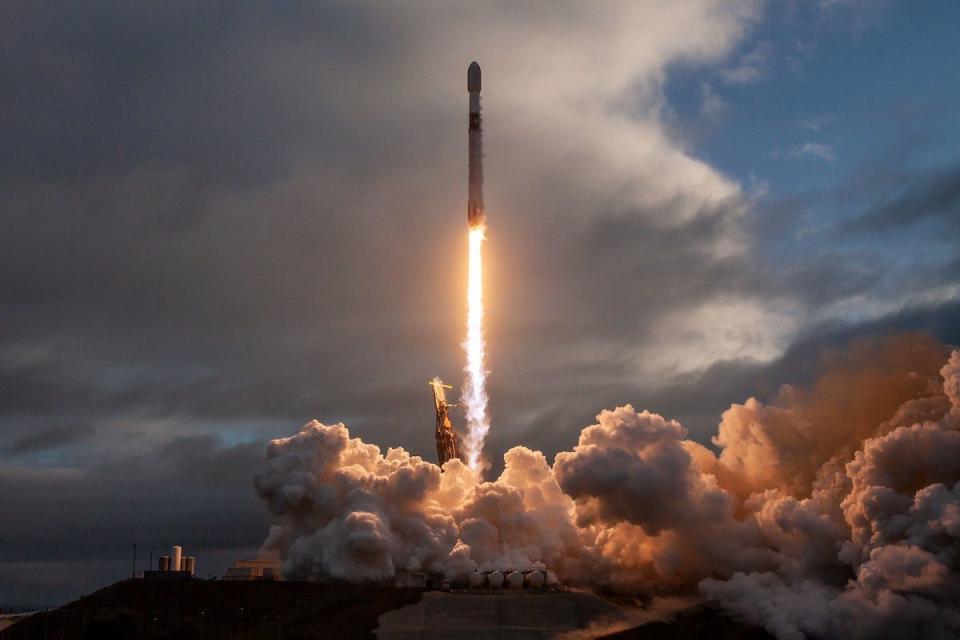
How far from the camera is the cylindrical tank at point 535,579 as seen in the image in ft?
426

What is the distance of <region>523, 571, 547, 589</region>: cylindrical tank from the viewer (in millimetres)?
129875

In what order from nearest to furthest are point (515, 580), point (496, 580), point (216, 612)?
point (216, 612), point (515, 580), point (496, 580)

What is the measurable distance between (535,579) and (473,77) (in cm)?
5652

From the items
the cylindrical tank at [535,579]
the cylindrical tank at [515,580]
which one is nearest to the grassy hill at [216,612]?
the cylindrical tank at [515,580]

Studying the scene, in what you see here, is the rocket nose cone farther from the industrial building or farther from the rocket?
the industrial building

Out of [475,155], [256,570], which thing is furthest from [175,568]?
[475,155]

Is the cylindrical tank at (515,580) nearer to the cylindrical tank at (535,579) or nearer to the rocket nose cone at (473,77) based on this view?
the cylindrical tank at (535,579)

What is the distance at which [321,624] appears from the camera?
118875 mm

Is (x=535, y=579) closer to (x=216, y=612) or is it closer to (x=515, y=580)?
(x=515, y=580)

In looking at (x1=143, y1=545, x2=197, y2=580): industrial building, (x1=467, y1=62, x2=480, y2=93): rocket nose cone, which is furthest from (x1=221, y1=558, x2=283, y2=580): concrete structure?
(x1=467, y1=62, x2=480, y2=93): rocket nose cone

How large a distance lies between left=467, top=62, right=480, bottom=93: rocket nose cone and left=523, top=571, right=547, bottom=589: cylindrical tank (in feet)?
179

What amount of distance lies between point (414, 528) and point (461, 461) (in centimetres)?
1663

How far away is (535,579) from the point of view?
130m

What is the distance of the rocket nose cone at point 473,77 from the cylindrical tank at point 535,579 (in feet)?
179
